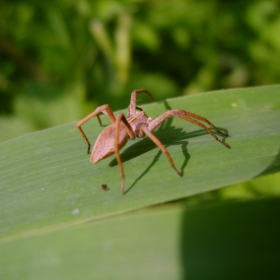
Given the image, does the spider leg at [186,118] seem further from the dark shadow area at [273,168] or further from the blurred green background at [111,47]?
the blurred green background at [111,47]

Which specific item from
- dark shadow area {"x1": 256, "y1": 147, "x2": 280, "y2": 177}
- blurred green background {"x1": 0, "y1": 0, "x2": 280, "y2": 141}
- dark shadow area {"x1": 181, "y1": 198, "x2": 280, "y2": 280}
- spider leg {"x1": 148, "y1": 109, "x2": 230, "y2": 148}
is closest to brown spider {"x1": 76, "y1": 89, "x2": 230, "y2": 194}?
spider leg {"x1": 148, "y1": 109, "x2": 230, "y2": 148}

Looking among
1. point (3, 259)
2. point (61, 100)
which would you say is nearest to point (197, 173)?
point (3, 259)

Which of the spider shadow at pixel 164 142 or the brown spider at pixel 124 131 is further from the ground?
the brown spider at pixel 124 131

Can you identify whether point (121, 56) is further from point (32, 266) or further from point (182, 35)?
point (32, 266)

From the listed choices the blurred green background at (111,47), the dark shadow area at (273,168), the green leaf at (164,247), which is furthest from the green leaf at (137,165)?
the blurred green background at (111,47)

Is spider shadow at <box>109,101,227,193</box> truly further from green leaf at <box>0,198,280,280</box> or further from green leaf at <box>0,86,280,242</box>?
green leaf at <box>0,198,280,280</box>

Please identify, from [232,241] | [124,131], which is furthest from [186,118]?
[232,241]
